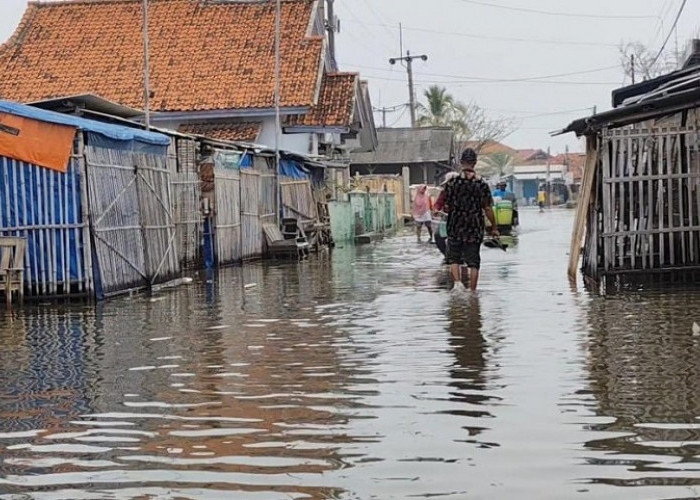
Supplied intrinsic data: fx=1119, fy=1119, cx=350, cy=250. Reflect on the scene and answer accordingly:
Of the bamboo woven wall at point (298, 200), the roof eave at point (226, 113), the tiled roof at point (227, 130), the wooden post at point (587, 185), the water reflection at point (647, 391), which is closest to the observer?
the water reflection at point (647, 391)

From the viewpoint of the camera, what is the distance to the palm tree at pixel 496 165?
103m

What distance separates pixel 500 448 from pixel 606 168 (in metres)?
9.77

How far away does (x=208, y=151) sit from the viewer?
74.4ft

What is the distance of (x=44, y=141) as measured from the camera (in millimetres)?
14508

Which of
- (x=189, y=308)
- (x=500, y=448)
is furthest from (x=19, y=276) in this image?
(x=500, y=448)

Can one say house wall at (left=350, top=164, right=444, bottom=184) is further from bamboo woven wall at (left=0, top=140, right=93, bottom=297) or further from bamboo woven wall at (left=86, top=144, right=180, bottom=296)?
bamboo woven wall at (left=0, top=140, right=93, bottom=297)

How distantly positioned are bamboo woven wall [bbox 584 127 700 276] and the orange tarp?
7100 mm

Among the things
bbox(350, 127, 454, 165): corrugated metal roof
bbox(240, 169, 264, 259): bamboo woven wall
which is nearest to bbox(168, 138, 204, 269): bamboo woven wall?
bbox(240, 169, 264, 259): bamboo woven wall

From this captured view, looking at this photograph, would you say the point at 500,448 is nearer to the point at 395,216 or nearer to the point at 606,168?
the point at 606,168

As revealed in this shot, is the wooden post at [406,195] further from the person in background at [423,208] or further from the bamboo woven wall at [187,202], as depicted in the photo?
the bamboo woven wall at [187,202]

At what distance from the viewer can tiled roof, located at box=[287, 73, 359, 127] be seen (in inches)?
1356

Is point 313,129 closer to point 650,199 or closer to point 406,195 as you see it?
point 650,199

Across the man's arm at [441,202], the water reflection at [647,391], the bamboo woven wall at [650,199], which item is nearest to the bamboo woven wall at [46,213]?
the man's arm at [441,202]

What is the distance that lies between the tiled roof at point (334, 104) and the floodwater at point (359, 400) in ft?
69.2
